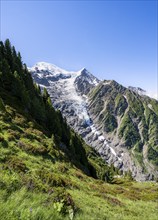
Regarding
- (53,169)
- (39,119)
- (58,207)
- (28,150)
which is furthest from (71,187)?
(39,119)

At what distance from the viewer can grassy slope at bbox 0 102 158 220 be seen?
6.31m

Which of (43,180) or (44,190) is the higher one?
(43,180)

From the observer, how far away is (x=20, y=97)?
65875 mm

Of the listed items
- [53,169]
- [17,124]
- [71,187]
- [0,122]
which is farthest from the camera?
[17,124]

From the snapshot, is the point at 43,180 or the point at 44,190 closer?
the point at 44,190

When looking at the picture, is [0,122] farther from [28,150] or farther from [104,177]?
[104,177]

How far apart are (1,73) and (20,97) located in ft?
28.3

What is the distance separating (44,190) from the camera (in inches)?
452

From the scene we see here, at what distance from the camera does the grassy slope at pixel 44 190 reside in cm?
631

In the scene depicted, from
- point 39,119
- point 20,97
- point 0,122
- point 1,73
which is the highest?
point 1,73

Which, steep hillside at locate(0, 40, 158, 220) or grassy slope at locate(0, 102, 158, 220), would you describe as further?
steep hillside at locate(0, 40, 158, 220)

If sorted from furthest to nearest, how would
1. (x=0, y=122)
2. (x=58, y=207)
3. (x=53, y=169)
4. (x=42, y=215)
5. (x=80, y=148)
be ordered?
(x=80, y=148) → (x=0, y=122) → (x=53, y=169) → (x=58, y=207) → (x=42, y=215)

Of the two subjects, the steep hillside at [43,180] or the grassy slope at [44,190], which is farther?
the steep hillside at [43,180]

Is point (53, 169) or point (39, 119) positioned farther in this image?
point (39, 119)
